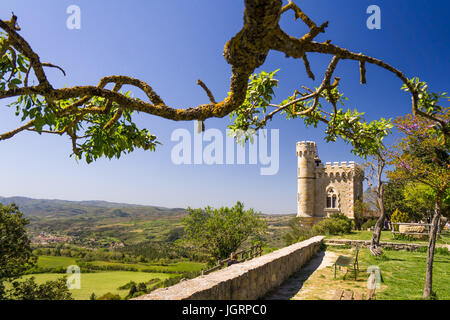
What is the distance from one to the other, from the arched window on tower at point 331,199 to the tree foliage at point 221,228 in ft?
56.9

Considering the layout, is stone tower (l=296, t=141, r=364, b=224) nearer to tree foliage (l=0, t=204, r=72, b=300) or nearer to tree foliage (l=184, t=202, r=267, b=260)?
tree foliage (l=184, t=202, r=267, b=260)

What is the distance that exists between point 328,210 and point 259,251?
2891 centimetres

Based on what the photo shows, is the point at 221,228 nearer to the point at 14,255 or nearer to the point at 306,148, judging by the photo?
the point at 14,255

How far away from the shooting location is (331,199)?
131 ft

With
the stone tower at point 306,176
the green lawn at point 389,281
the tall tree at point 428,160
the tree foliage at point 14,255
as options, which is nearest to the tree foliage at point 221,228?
the tree foliage at point 14,255

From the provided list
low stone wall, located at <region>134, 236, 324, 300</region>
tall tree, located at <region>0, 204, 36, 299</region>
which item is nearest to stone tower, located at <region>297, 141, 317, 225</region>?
low stone wall, located at <region>134, 236, 324, 300</region>

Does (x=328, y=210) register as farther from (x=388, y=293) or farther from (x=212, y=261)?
(x=388, y=293)

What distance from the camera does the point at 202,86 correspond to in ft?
10.6

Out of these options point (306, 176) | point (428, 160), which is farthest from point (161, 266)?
point (428, 160)

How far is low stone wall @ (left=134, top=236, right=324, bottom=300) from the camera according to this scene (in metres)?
3.76

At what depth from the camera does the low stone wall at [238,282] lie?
3.76 meters

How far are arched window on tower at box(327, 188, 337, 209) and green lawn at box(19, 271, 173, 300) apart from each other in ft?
78.2
